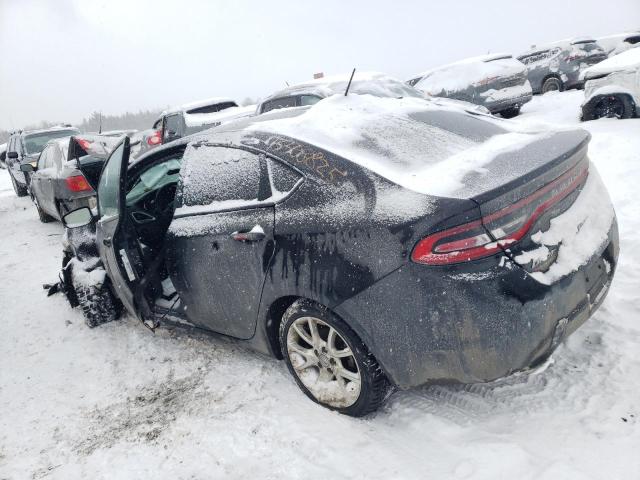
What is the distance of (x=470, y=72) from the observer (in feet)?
35.4

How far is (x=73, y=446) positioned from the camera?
104 inches

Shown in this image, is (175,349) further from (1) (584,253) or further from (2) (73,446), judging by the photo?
(1) (584,253)

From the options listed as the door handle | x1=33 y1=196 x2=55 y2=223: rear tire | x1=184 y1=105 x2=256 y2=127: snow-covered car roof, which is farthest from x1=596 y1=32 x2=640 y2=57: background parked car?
the door handle

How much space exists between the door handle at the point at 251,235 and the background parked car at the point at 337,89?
5049 mm

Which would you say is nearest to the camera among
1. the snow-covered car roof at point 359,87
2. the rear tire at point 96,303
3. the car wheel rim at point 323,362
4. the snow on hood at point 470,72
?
the car wheel rim at point 323,362

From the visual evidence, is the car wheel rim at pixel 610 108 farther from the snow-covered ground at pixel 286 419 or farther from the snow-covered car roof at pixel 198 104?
the snow-covered car roof at pixel 198 104

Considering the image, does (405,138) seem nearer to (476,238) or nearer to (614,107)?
(476,238)

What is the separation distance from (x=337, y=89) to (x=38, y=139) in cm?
941

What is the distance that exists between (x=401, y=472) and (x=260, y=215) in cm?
146

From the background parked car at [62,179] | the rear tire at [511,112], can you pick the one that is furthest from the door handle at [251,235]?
→ the rear tire at [511,112]

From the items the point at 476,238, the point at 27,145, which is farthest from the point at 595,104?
the point at 27,145

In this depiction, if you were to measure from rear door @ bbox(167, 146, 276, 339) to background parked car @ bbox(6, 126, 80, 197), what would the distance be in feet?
34.2

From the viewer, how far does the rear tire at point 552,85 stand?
12840 mm

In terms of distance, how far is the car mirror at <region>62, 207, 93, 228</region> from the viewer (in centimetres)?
408
